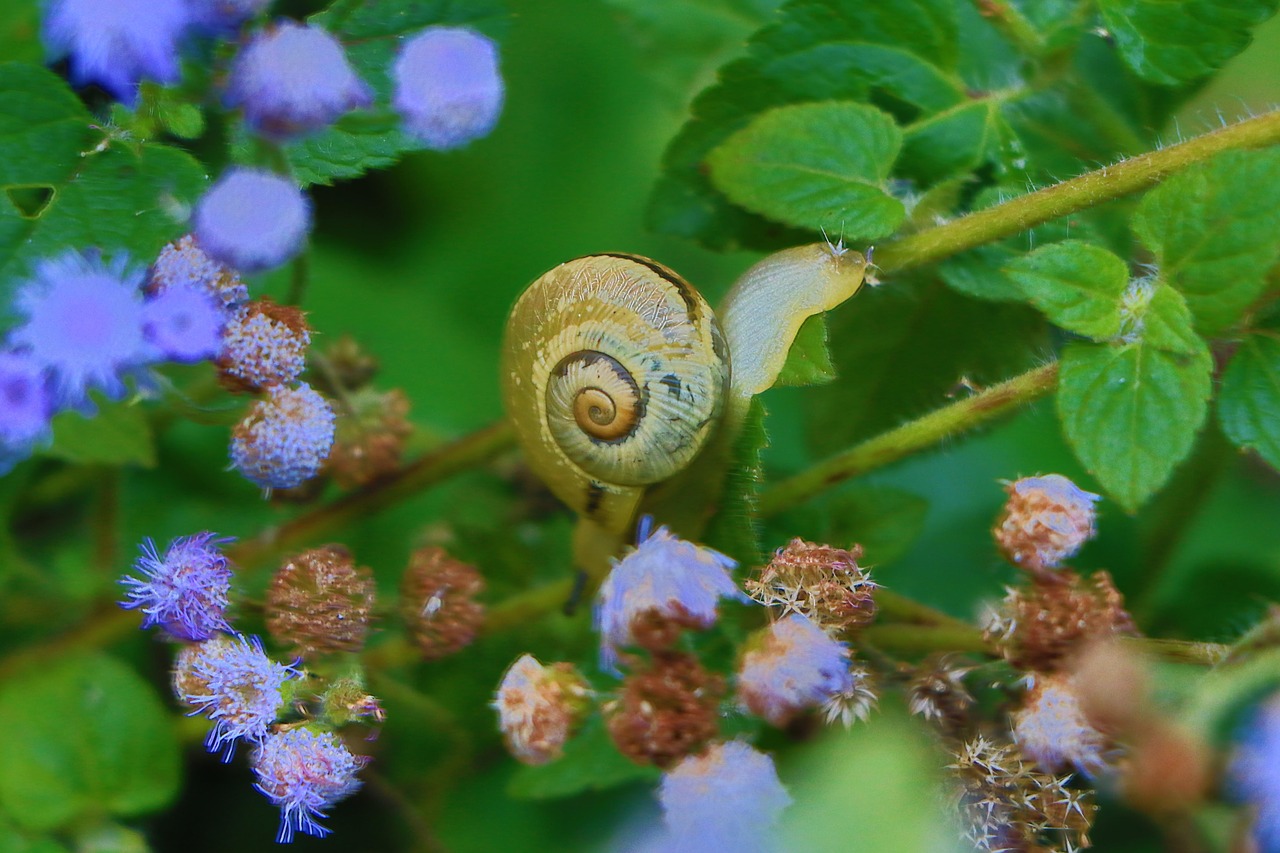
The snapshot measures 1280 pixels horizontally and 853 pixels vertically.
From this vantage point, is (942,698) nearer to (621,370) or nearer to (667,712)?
(667,712)

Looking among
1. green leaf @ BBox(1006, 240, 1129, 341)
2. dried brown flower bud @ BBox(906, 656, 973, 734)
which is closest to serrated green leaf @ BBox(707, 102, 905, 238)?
green leaf @ BBox(1006, 240, 1129, 341)

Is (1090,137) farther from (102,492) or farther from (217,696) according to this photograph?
(102,492)

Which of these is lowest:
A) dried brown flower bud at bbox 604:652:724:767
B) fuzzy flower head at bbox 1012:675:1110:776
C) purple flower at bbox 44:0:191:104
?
dried brown flower bud at bbox 604:652:724:767

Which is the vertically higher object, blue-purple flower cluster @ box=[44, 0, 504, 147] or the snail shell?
blue-purple flower cluster @ box=[44, 0, 504, 147]

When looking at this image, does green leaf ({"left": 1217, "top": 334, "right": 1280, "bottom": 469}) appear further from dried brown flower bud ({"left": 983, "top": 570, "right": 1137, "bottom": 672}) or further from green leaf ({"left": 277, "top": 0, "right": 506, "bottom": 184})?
green leaf ({"left": 277, "top": 0, "right": 506, "bottom": 184})

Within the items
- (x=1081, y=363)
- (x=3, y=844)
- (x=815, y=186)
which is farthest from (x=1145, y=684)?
(x=3, y=844)

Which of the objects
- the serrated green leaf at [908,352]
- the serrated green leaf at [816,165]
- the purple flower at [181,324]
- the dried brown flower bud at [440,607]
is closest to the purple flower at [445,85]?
the purple flower at [181,324]

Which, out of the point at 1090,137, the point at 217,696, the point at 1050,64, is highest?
the point at 1050,64
